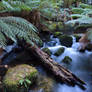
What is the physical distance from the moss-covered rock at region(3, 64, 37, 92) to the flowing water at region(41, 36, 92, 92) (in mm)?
572

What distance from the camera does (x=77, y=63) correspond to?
3.54 metres

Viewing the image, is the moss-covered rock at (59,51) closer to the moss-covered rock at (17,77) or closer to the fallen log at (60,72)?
the fallen log at (60,72)

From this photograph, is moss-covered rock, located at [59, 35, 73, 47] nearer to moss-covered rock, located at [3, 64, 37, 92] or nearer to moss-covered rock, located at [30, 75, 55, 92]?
moss-covered rock, located at [30, 75, 55, 92]

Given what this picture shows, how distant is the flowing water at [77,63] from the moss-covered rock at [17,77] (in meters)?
0.57

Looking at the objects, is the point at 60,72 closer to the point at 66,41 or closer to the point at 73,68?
the point at 73,68

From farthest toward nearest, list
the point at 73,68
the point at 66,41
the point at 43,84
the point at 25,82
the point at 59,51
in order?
the point at 66,41, the point at 59,51, the point at 73,68, the point at 43,84, the point at 25,82

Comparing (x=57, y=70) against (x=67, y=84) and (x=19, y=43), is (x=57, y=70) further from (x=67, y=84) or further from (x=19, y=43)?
(x=19, y=43)

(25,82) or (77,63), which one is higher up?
(25,82)

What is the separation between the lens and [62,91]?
2.49m

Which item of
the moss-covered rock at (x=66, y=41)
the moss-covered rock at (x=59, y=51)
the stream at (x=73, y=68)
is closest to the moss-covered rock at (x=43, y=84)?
the stream at (x=73, y=68)

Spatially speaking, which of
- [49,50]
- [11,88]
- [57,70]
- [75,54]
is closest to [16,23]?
[11,88]

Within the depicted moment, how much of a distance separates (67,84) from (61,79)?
0.15 meters

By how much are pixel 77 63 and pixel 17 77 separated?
6.03 ft

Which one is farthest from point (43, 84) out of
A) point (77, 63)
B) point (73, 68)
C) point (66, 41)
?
point (66, 41)
